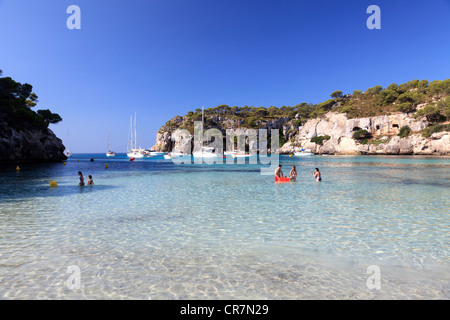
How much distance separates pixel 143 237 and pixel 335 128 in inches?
4050

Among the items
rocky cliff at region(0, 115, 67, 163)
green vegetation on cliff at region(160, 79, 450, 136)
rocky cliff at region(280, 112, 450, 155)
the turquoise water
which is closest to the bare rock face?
rocky cliff at region(0, 115, 67, 163)

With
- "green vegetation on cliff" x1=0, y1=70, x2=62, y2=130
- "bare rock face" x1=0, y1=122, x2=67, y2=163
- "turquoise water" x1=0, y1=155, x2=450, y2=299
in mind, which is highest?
"green vegetation on cliff" x1=0, y1=70, x2=62, y2=130

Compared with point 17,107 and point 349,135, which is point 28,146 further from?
point 349,135

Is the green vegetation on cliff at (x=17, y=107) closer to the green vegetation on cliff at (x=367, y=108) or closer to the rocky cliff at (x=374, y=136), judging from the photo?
the green vegetation on cliff at (x=367, y=108)

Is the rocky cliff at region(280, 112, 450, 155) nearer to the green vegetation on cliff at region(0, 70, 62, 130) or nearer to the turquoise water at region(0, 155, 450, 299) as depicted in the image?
the turquoise water at region(0, 155, 450, 299)

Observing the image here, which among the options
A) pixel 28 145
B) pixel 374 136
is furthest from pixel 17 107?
pixel 374 136

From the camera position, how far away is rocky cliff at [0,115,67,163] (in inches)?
1592

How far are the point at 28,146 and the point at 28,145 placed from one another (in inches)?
7.5

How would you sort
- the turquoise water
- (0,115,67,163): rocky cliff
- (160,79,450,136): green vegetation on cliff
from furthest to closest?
(160,79,450,136): green vegetation on cliff
(0,115,67,163): rocky cliff
the turquoise water

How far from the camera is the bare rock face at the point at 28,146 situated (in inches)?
1594

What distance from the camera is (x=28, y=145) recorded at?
46.7m

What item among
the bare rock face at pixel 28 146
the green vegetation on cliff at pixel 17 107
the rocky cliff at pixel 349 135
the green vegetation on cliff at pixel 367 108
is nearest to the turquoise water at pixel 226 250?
the bare rock face at pixel 28 146

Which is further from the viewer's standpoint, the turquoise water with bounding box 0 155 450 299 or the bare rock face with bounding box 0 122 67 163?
the bare rock face with bounding box 0 122 67 163

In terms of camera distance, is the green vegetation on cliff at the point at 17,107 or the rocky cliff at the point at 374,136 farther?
the rocky cliff at the point at 374,136
